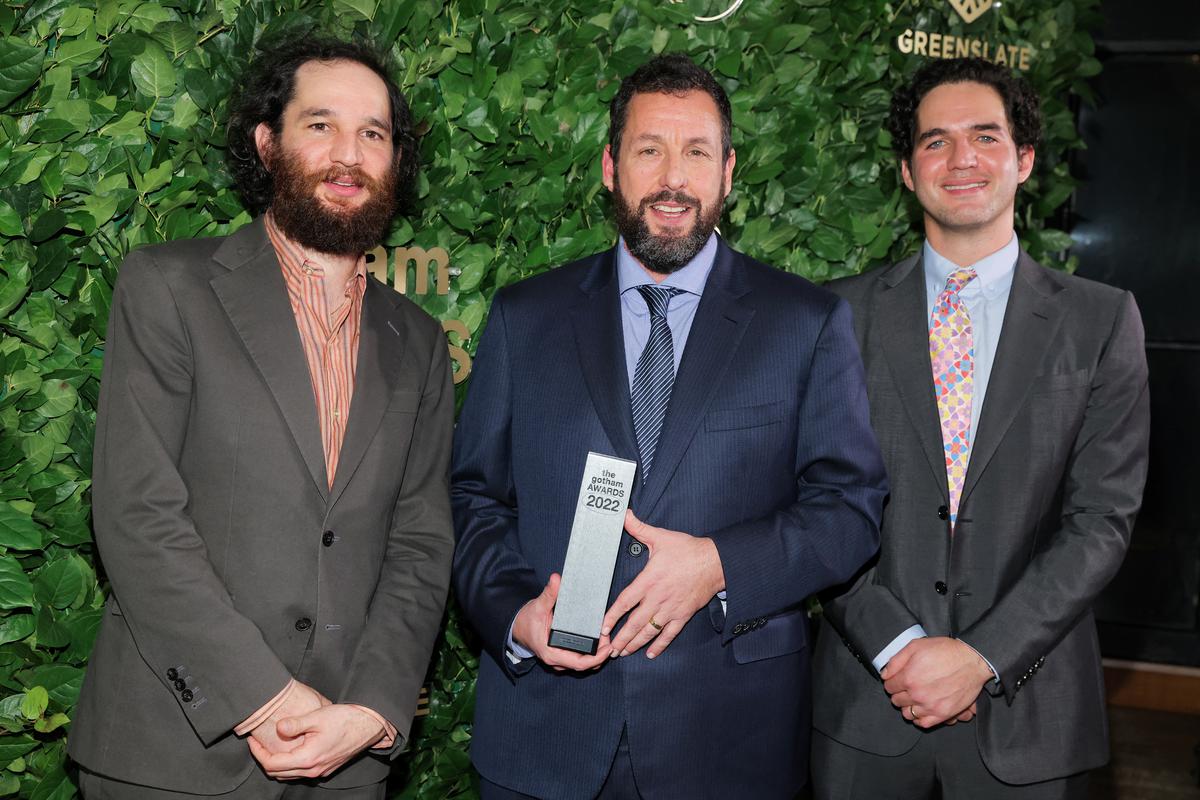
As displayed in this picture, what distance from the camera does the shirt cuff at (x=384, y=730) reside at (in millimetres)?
1997

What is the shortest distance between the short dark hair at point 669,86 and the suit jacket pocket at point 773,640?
894mm

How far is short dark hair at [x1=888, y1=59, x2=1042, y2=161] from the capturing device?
2.59 m

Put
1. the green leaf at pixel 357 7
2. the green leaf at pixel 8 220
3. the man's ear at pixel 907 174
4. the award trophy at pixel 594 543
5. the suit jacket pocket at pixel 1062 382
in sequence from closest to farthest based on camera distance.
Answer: the award trophy at pixel 594 543, the green leaf at pixel 8 220, the suit jacket pocket at pixel 1062 382, the green leaf at pixel 357 7, the man's ear at pixel 907 174

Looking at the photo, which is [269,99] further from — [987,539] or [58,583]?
[987,539]

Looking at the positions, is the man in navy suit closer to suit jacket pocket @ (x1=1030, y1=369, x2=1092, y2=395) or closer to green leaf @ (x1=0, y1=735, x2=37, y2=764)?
suit jacket pocket @ (x1=1030, y1=369, x2=1092, y2=395)

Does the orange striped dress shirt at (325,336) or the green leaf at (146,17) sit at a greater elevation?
the green leaf at (146,17)

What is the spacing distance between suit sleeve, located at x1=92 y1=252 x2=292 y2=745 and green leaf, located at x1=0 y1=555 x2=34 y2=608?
0.34 m

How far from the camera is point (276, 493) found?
198cm

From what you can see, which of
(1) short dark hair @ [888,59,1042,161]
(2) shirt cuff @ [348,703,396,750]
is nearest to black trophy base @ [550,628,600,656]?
(2) shirt cuff @ [348,703,396,750]

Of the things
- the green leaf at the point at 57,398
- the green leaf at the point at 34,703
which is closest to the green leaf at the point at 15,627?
the green leaf at the point at 34,703

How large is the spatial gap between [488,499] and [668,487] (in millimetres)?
374

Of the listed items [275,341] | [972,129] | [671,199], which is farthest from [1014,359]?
[275,341]

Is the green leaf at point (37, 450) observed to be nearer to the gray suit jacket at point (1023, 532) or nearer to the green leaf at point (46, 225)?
the green leaf at point (46, 225)

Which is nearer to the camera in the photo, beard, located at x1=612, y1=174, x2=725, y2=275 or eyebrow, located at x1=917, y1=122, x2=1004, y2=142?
beard, located at x1=612, y1=174, x2=725, y2=275
